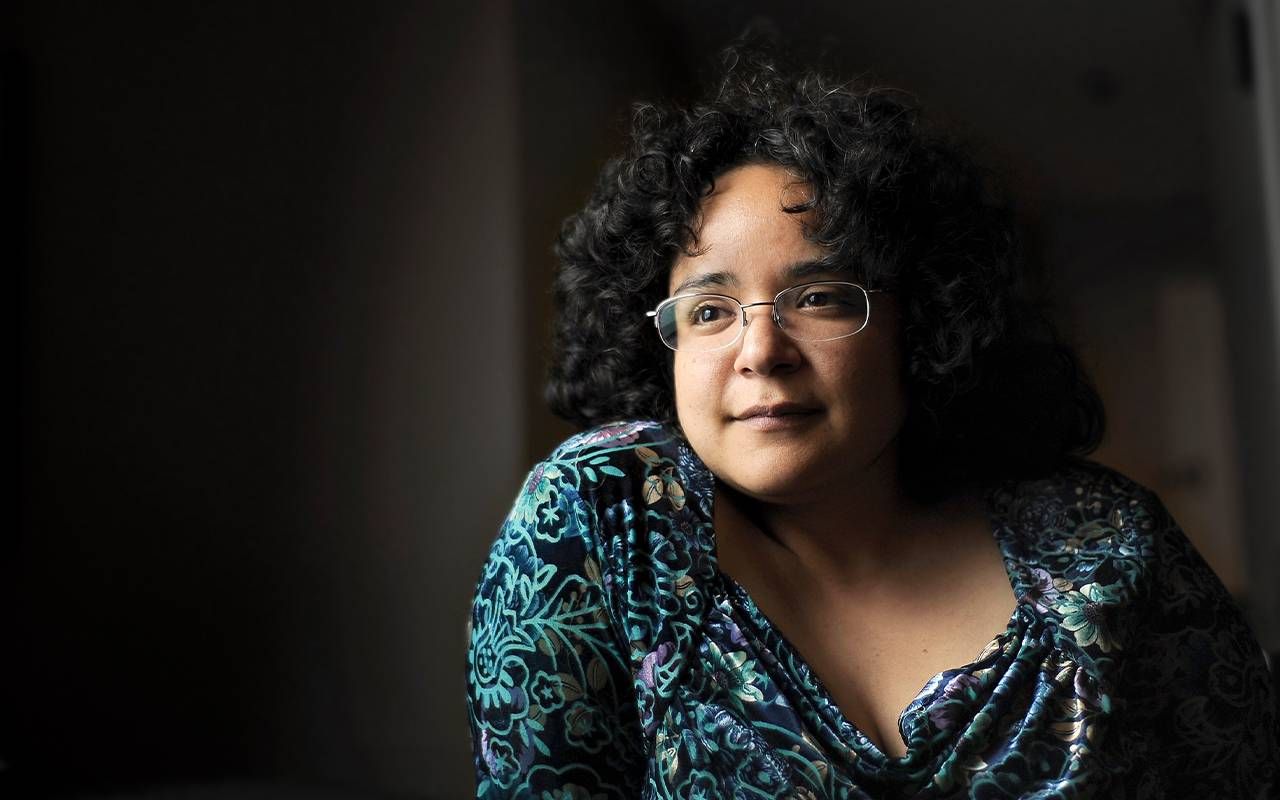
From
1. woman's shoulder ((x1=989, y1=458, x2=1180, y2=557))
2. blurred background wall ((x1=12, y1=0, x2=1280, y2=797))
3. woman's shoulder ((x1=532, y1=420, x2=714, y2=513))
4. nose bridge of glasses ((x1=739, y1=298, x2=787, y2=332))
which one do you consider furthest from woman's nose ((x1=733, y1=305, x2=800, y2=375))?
blurred background wall ((x1=12, y1=0, x2=1280, y2=797))

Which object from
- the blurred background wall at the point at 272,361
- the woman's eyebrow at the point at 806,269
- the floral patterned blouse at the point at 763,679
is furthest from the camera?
the blurred background wall at the point at 272,361

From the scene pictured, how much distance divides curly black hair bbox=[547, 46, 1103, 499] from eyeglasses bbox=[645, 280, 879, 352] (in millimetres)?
30

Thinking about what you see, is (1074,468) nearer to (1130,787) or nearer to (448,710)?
(1130,787)

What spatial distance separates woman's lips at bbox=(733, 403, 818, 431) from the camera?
1.08 metres

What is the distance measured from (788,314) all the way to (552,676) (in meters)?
0.39

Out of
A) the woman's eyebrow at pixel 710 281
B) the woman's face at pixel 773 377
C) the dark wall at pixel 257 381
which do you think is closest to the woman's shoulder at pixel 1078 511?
the woman's face at pixel 773 377

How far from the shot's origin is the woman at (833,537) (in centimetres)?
101

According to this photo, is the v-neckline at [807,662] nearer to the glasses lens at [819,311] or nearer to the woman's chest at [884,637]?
the woman's chest at [884,637]

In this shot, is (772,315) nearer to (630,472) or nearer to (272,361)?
(630,472)

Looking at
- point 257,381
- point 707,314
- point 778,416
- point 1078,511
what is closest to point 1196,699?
point 1078,511

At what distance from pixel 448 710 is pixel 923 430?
1943 mm

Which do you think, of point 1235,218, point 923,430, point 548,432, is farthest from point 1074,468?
point 1235,218

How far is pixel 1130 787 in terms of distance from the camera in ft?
3.44

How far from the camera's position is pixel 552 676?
1.01 metres
